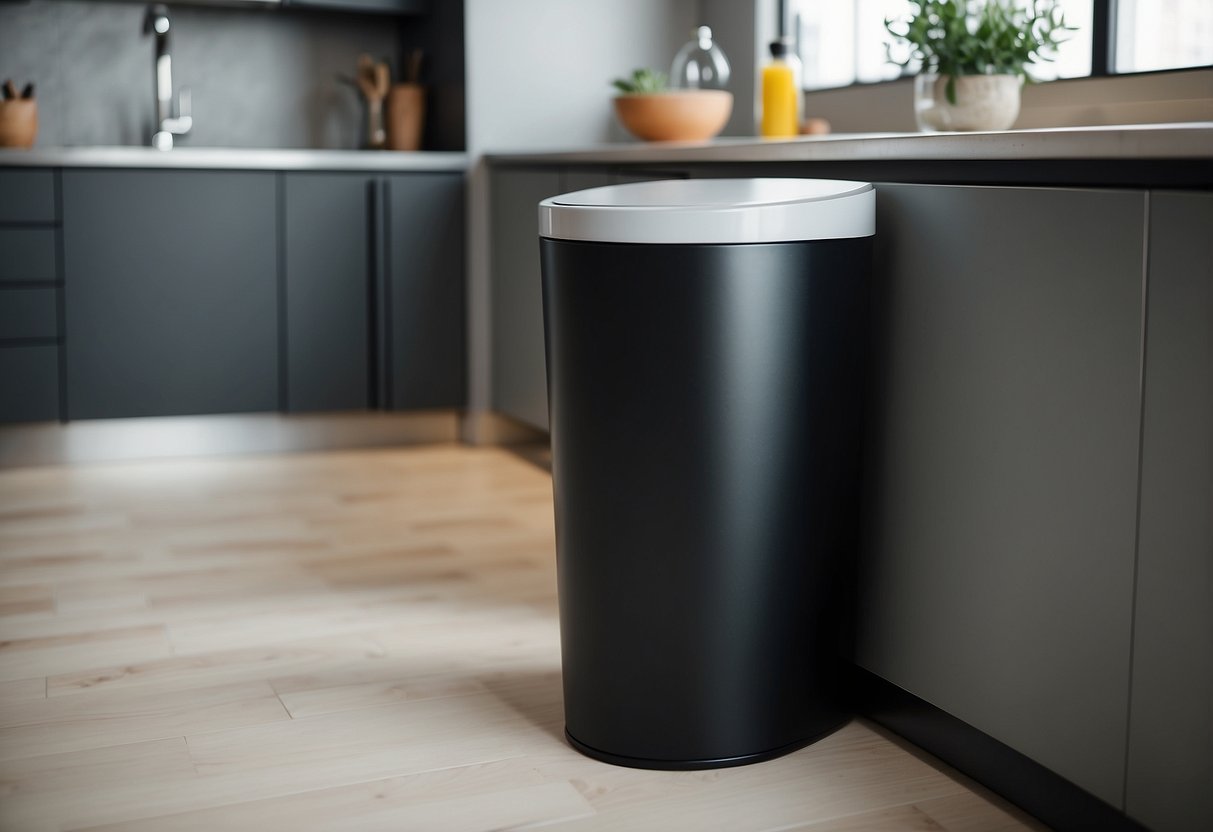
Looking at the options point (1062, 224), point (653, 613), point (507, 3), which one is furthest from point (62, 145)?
point (1062, 224)

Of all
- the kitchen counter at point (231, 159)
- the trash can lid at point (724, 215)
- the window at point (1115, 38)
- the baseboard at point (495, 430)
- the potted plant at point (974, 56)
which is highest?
the window at point (1115, 38)

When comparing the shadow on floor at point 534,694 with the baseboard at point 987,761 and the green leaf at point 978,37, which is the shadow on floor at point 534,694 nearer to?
the baseboard at point 987,761

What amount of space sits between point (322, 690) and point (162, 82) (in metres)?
2.44

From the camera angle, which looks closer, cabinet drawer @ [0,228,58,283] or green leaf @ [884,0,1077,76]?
green leaf @ [884,0,1077,76]

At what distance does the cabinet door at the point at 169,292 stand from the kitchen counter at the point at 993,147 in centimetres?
145

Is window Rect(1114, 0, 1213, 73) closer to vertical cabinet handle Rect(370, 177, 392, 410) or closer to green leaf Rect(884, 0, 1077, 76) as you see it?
green leaf Rect(884, 0, 1077, 76)

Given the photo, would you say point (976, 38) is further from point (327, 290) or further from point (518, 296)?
point (327, 290)

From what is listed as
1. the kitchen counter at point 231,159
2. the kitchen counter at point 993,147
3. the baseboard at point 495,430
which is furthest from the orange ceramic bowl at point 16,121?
the kitchen counter at point 993,147

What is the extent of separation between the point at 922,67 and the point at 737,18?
176 centimetres

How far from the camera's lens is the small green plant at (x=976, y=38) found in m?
2.03

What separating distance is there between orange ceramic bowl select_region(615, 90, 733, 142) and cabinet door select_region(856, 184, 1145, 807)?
149 centimetres

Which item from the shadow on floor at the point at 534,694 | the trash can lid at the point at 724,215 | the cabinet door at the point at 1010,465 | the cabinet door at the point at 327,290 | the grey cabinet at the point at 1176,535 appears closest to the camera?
the grey cabinet at the point at 1176,535

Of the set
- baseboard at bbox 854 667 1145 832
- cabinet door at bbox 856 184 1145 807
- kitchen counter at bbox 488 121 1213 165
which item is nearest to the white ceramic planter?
kitchen counter at bbox 488 121 1213 165

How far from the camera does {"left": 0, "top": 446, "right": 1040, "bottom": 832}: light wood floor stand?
153cm
